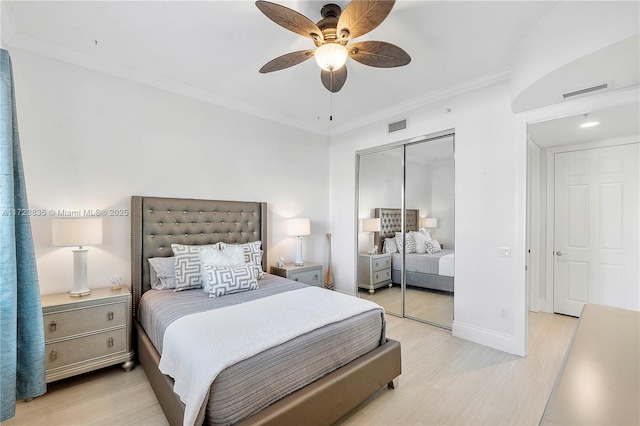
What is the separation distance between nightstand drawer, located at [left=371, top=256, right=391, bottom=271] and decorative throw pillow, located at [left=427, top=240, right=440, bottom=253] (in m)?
0.62

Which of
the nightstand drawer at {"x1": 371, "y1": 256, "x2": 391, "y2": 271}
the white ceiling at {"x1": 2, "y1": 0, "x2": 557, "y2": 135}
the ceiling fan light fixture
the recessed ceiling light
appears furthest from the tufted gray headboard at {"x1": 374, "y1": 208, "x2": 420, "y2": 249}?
the ceiling fan light fixture

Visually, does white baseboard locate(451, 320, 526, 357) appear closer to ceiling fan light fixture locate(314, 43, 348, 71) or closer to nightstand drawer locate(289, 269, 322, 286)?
nightstand drawer locate(289, 269, 322, 286)

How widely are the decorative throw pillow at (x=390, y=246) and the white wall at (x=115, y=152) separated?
5.18 feet

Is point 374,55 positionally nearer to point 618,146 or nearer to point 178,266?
point 178,266

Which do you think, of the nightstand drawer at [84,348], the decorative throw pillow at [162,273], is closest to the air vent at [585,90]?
the decorative throw pillow at [162,273]

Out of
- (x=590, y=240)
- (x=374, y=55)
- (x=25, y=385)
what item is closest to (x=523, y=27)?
(x=374, y=55)

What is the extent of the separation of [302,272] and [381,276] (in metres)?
1.19

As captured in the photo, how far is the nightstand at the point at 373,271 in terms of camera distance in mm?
4070

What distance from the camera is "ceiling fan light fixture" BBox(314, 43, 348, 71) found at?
1.91m

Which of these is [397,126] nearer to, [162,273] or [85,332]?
[162,273]

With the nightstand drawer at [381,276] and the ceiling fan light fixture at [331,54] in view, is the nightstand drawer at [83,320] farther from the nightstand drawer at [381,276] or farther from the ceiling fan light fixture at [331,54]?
the nightstand drawer at [381,276]

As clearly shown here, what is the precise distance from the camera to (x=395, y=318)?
3.80 m

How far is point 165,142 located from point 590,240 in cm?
530

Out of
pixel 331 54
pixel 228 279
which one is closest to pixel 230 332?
pixel 228 279
